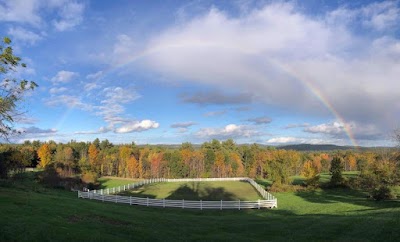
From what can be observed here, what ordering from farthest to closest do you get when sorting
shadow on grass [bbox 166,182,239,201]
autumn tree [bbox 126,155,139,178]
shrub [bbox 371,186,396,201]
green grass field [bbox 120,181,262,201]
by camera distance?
1. autumn tree [bbox 126,155,139,178]
2. green grass field [bbox 120,181,262,201]
3. shadow on grass [bbox 166,182,239,201]
4. shrub [bbox 371,186,396,201]

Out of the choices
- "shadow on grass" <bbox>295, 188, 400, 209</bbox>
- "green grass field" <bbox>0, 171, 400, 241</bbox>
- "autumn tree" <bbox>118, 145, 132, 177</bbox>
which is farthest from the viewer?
"autumn tree" <bbox>118, 145, 132, 177</bbox>

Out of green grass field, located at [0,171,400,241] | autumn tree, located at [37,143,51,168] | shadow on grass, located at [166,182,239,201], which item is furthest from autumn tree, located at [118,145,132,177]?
green grass field, located at [0,171,400,241]

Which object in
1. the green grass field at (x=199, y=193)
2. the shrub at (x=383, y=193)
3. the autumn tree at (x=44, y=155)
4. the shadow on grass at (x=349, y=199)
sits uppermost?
the autumn tree at (x=44, y=155)

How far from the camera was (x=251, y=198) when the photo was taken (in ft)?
168

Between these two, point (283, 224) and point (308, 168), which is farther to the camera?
point (308, 168)

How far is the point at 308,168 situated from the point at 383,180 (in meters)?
21.6

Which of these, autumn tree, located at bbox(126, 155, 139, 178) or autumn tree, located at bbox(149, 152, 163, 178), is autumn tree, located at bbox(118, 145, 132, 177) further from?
autumn tree, located at bbox(149, 152, 163, 178)

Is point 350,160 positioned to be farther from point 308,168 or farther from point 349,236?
point 349,236

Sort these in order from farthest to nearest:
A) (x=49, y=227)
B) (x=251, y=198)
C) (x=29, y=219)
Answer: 1. (x=251, y=198)
2. (x=29, y=219)
3. (x=49, y=227)

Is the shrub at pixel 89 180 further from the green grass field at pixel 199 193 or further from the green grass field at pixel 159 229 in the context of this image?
the green grass field at pixel 159 229

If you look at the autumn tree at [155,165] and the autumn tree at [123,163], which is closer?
the autumn tree at [155,165]

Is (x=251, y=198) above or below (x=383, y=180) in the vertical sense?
below

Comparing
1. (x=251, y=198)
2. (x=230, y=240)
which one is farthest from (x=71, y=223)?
(x=251, y=198)

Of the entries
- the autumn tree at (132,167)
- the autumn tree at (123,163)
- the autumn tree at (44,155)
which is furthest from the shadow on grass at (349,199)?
the autumn tree at (44,155)
